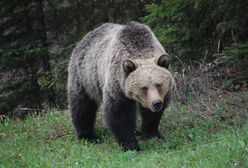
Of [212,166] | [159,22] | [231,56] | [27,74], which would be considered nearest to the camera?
[212,166]

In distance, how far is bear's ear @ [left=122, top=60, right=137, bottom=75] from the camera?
783cm

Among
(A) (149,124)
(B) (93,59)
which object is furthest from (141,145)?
(B) (93,59)

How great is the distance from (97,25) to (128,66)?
7.35 meters

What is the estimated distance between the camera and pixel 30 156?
26.3 ft

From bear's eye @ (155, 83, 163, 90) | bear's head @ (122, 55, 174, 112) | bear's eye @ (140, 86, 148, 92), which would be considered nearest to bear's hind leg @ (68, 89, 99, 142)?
bear's head @ (122, 55, 174, 112)

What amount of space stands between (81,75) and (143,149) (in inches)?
78.7

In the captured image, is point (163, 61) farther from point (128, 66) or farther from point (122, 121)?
point (122, 121)

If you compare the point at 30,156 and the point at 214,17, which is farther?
the point at 214,17

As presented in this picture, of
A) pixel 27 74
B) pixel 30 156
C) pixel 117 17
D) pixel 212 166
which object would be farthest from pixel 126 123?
pixel 27 74

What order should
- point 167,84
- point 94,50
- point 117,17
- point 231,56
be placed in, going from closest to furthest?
point 167,84 → point 94,50 → point 231,56 → point 117,17

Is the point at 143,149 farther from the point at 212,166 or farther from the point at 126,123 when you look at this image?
the point at 212,166

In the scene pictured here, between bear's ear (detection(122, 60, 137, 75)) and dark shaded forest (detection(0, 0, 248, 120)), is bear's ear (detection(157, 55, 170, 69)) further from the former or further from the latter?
dark shaded forest (detection(0, 0, 248, 120))

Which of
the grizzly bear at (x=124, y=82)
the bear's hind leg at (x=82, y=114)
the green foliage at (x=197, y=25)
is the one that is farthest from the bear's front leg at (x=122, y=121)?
the green foliage at (x=197, y=25)

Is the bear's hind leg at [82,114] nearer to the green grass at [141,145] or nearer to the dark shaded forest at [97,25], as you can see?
the green grass at [141,145]
